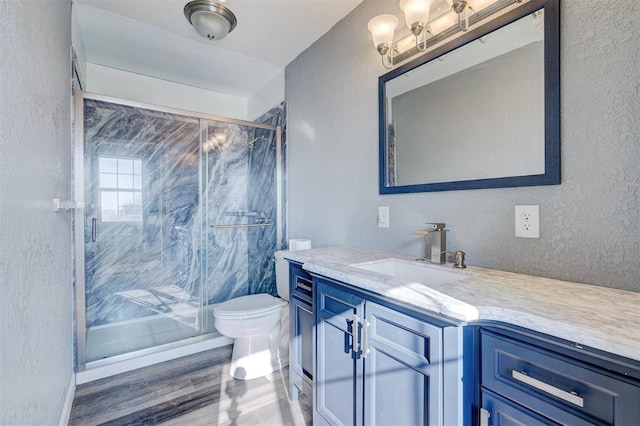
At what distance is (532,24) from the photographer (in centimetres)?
113

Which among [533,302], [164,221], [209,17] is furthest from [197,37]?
[533,302]

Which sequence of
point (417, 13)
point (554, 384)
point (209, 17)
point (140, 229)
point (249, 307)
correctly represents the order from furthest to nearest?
1. point (140, 229)
2. point (249, 307)
3. point (209, 17)
4. point (417, 13)
5. point (554, 384)

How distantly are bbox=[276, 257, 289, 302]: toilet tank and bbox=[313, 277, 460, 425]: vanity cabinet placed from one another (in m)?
0.87

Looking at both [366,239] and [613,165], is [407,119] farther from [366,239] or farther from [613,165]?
[613,165]

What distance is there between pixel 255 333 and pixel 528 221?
5.51 feet

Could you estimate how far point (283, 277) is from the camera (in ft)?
7.55

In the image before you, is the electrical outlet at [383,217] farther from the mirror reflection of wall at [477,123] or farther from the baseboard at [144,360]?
the baseboard at [144,360]

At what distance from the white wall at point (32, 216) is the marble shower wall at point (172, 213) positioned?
585 millimetres

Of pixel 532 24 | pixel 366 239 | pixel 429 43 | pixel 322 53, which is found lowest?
pixel 366 239

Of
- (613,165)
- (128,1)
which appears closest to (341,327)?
(613,165)

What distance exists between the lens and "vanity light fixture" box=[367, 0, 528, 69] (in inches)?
49.9

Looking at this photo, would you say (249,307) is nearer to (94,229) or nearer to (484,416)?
(94,229)

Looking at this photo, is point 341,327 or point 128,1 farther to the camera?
point 128,1

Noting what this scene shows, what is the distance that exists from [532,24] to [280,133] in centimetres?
208
